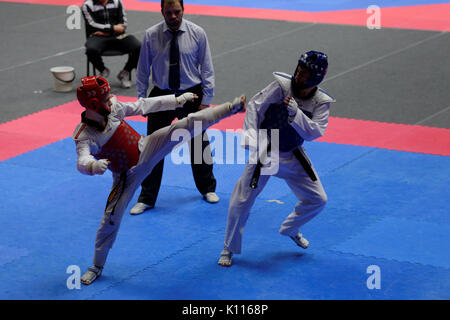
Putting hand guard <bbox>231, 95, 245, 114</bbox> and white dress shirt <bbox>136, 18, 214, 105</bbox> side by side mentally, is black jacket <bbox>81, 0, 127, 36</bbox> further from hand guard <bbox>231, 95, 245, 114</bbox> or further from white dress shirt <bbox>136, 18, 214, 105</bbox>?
hand guard <bbox>231, 95, 245, 114</bbox>

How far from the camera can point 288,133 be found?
19.1 feet

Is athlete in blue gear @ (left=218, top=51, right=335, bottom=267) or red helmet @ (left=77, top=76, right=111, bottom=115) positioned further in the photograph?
athlete in blue gear @ (left=218, top=51, right=335, bottom=267)

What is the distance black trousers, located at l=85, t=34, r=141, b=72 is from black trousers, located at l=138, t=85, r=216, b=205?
4.55 metres

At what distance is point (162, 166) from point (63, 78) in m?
4.75

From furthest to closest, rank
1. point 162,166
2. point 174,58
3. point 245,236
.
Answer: point 162,166 < point 174,58 < point 245,236

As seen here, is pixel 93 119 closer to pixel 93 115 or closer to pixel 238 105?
pixel 93 115

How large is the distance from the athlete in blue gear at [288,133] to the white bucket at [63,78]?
6.41 metres

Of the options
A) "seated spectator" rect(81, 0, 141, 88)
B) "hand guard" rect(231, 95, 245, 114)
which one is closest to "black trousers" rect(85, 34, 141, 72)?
"seated spectator" rect(81, 0, 141, 88)

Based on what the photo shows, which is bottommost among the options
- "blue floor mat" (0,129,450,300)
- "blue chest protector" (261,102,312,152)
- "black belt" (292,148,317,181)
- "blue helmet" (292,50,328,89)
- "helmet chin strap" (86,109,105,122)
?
"blue floor mat" (0,129,450,300)

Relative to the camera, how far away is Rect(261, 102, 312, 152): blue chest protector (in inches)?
229

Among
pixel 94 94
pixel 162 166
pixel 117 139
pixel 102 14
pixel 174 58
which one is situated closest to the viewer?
pixel 94 94

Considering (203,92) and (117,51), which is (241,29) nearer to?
(117,51)

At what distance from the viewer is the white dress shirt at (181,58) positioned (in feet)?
23.5

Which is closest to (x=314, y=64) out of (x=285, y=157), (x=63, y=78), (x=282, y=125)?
(x=282, y=125)
